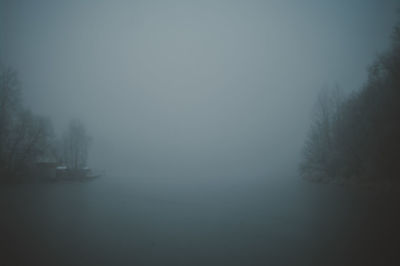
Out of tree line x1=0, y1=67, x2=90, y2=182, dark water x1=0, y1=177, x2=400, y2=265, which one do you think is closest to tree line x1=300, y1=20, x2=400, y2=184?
dark water x1=0, y1=177, x2=400, y2=265

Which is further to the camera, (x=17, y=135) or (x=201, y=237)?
(x=17, y=135)

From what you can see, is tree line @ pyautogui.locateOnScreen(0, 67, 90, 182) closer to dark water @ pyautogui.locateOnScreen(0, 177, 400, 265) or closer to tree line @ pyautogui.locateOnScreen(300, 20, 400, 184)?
dark water @ pyautogui.locateOnScreen(0, 177, 400, 265)

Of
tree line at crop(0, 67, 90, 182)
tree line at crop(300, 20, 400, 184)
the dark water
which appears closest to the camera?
the dark water

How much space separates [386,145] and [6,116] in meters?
36.9

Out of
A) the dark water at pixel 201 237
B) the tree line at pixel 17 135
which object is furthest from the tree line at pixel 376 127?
the tree line at pixel 17 135

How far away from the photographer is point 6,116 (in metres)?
20.7

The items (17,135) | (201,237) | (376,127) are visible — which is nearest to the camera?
(201,237)

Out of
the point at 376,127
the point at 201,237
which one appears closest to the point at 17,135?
the point at 201,237

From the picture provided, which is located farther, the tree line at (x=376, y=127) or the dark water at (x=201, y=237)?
the tree line at (x=376, y=127)

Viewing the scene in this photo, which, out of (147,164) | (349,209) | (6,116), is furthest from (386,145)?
(147,164)

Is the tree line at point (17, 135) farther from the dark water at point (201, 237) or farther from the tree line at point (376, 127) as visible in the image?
the tree line at point (376, 127)

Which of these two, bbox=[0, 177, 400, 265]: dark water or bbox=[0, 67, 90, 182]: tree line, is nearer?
bbox=[0, 177, 400, 265]: dark water

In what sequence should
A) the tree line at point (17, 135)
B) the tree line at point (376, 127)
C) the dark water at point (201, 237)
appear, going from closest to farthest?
the dark water at point (201, 237)
the tree line at point (376, 127)
the tree line at point (17, 135)

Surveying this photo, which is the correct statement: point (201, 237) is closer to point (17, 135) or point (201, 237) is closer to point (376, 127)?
point (376, 127)
